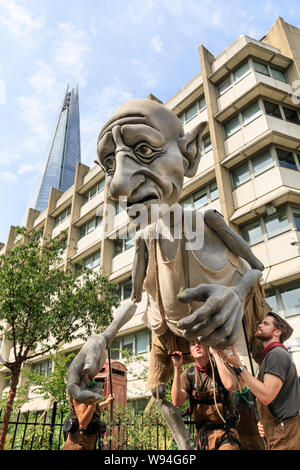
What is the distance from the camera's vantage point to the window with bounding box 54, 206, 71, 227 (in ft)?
73.8

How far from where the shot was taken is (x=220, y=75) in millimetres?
13656

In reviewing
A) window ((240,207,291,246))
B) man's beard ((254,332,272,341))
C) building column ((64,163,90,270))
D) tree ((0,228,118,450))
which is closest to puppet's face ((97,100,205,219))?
man's beard ((254,332,272,341))

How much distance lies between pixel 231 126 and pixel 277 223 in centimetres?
473

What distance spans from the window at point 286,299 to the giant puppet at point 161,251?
8401 millimetres

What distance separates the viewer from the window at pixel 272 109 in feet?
39.3

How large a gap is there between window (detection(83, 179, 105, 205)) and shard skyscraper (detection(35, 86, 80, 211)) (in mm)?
55807

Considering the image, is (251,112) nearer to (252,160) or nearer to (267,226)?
(252,160)

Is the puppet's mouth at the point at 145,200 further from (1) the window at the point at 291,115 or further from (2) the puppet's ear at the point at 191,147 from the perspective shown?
(1) the window at the point at 291,115

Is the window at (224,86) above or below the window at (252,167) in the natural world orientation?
above

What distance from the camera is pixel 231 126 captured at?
1288 cm

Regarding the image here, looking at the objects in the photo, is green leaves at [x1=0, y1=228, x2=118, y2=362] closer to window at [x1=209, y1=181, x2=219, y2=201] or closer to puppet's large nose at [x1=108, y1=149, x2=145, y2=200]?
window at [x1=209, y1=181, x2=219, y2=201]

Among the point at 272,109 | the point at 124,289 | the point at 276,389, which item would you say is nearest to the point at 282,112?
the point at 272,109

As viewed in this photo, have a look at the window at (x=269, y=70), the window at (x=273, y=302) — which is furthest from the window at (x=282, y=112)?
the window at (x=273, y=302)
